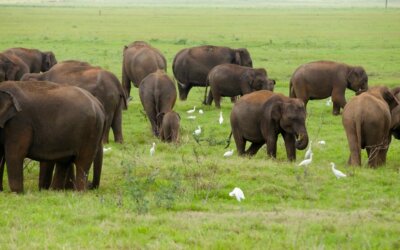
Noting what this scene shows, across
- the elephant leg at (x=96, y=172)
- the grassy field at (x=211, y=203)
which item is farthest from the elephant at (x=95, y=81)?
the elephant leg at (x=96, y=172)

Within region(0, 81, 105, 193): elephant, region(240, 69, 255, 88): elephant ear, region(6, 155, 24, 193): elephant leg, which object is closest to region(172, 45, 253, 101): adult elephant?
region(240, 69, 255, 88): elephant ear

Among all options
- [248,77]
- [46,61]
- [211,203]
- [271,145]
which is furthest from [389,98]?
[46,61]

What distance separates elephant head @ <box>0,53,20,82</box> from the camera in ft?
69.3

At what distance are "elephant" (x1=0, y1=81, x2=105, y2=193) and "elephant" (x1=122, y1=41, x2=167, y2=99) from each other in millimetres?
11729

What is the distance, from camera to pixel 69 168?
12234 millimetres

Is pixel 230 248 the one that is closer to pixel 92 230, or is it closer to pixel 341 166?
pixel 92 230

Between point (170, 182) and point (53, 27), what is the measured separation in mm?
60871

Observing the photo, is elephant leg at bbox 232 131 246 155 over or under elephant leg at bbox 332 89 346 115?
over

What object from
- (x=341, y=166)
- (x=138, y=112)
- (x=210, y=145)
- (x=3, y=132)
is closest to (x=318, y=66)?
(x=138, y=112)

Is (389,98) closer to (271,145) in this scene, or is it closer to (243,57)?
(271,145)

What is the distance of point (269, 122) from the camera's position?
1506 cm

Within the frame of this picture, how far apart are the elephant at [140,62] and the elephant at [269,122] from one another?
7811 millimetres

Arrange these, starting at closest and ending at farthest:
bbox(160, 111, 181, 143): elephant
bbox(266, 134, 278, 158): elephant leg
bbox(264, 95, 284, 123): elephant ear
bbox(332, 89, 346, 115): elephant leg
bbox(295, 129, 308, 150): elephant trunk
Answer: bbox(295, 129, 308, 150): elephant trunk < bbox(264, 95, 284, 123): elephant ear < bbox(266, 134, 278, 158): elephant leg < bbox(160, 111, 181, 143): elephant < bbox(332, 89, 346, 115): elephant leg

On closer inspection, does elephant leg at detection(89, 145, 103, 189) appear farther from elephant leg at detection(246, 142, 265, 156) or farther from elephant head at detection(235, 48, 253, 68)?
elephant head at detection(235, 48, 253, 68)
